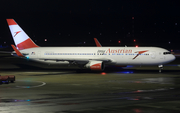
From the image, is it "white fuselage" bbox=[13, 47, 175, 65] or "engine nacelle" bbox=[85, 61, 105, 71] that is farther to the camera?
"white fuselage" bbox=[13, 47, 175, 65]

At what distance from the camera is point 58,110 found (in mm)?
18125

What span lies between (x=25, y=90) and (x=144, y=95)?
10452 mm

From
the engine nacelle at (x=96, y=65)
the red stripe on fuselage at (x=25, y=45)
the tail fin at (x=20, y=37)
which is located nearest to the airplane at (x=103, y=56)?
the engine nacelle at (x=96, y=65)

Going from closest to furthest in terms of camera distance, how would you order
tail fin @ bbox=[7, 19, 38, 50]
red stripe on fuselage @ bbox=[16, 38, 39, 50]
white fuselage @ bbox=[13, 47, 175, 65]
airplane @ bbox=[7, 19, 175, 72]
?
airplane @ bbox=[7, 19, 175, 72] < white fuselage @ bbox=[13, 47, 175, 65] < tail fin @ bbox=[7, 19, 38, 50] < red stripe on fuselage @ bbox=[16, 38, 39, 50]

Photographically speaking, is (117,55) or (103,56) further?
(103,56)

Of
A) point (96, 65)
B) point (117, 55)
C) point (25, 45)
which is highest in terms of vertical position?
point (25, 45)

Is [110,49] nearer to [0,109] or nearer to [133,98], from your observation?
[133,98]

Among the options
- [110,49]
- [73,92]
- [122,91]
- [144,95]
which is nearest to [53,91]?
[73,92]

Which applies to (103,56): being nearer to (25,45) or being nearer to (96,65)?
(96,65)

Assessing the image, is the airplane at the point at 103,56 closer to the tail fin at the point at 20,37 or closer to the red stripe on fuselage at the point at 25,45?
the red stripe on fuselage at the point at 25,45

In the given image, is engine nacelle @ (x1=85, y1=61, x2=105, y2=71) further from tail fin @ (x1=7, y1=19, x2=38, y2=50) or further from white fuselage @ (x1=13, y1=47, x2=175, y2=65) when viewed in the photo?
tail fin @ (x1=7, y1=19, x2=38, y2=50)

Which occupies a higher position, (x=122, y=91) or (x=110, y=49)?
(x=110, y=49)

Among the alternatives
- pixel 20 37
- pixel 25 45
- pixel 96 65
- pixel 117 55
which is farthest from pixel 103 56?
pixel 20 37

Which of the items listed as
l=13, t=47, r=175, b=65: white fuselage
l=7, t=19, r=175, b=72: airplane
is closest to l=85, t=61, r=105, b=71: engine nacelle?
l=7, t=19, r=175, b=72: airplane
